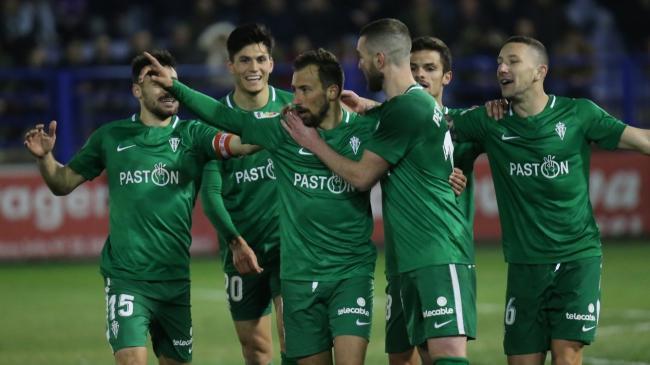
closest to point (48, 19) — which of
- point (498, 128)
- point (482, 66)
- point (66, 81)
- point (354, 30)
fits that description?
point (66, 81)

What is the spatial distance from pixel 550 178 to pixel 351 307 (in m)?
1.66

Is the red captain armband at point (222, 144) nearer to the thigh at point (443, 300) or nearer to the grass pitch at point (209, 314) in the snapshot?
the thigh at point (443, 300)

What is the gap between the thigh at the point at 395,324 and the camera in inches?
348

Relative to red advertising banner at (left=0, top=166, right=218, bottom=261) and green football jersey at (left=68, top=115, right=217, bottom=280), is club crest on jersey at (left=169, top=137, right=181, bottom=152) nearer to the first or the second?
green football jersey at (left=68, top=115, right=217, bottom=280)

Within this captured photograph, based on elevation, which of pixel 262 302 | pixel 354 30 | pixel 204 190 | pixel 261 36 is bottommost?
pixel 262 302

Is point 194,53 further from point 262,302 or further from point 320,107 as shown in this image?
point 320,107

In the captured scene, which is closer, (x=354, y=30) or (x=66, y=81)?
(x=66, y=81)

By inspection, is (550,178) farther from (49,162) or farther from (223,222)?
(49,162)

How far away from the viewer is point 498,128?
9070 millimetres

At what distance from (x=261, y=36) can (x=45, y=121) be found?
34.6ft

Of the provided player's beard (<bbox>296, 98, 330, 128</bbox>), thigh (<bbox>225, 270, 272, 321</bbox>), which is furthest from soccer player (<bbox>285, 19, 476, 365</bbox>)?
thigh (<bbox>225, 270, 272, 321</bbox>)

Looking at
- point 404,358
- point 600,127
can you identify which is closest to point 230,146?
point 404,358

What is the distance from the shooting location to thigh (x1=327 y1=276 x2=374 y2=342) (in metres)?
8.20

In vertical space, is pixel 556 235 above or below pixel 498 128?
below
